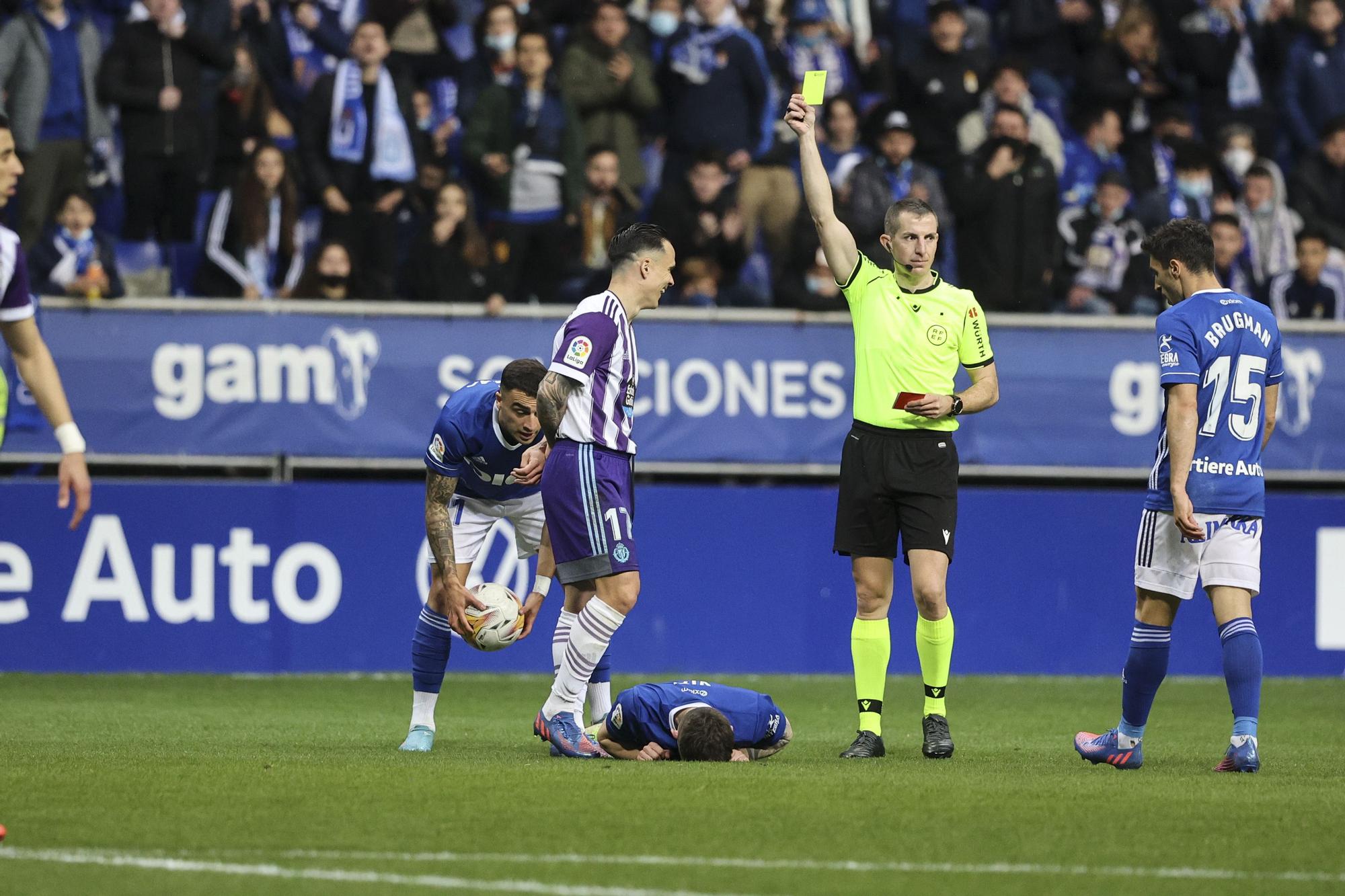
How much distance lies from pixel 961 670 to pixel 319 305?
553 centimetres

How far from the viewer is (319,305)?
13500mm

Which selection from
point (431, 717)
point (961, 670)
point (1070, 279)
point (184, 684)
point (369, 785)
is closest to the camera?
point (369, 785)

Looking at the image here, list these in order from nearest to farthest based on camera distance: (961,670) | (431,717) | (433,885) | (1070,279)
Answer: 1. (433,885)
2. (431,717)
3. (961,670)
4. (1070,279)

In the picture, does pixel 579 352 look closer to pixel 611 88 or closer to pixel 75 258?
pixel 75 258

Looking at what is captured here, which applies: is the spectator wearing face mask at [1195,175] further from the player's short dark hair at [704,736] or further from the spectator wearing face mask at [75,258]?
the player's short dark hair at [704,736]

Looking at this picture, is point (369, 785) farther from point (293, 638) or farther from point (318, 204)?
point (318, 204)

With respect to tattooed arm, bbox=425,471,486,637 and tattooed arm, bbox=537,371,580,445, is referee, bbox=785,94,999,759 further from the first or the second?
tattooed arm, bbox=425,471,486,637

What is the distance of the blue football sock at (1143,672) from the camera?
7984 mm

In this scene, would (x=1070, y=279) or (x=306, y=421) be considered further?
(x=1070, y=279)

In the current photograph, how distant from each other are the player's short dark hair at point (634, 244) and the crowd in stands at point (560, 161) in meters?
5.61

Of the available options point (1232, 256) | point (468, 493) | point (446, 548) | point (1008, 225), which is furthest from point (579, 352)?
point (1232, 256)

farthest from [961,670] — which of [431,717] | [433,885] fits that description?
[433,885]

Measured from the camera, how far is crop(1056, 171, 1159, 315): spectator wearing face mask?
15.3m

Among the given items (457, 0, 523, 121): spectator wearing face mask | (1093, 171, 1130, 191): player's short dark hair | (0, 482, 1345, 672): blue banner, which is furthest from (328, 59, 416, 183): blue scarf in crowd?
(1093, 171, 1130, 191): player's short dark hair
